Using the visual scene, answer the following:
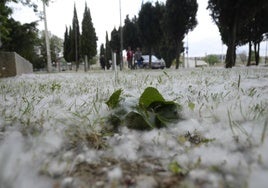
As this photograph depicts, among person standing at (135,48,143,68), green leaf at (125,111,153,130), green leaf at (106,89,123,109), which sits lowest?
green leaf at (125,111,153,130)

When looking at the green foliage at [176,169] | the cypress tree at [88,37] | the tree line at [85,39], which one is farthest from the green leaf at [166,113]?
the cypress tree at [88,37]

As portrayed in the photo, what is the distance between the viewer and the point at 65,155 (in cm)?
123

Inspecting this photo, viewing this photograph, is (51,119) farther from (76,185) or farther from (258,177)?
(258,177)

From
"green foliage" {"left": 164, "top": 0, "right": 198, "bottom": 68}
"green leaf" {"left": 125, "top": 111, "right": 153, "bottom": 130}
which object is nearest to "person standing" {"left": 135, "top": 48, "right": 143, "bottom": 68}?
"green foliage" {"left": 164, "top": 0, "right": 198, "bottom": 68}

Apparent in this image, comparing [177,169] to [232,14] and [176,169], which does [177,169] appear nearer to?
[176,169]

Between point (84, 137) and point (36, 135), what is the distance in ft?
0.88

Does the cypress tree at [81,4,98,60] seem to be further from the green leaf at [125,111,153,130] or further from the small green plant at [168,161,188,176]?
the small green plant at [168,161,188,176]

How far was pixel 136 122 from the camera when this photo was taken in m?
1.64

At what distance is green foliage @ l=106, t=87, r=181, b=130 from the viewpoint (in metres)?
1.63

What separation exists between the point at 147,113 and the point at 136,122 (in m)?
0.11

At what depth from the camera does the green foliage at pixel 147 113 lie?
163cm

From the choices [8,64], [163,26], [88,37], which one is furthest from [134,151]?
[88,37]

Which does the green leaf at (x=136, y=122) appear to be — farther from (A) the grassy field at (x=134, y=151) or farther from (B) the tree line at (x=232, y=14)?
(B) the tree line at (x=232, y=14)

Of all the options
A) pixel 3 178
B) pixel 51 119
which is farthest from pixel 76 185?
pixel 51 119
